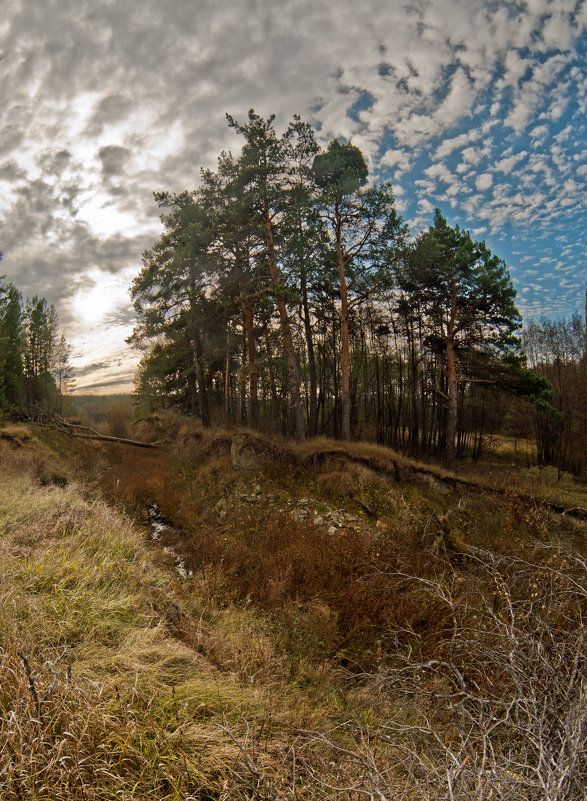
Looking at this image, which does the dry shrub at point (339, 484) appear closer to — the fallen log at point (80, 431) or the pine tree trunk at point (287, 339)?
the pine tree trunk at point (287, 339)

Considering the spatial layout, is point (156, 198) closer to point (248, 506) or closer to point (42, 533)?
point (248, 506)

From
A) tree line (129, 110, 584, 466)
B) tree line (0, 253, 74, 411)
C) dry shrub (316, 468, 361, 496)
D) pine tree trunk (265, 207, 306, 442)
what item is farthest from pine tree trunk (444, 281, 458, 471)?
tree line (0, 253, 74, 411)

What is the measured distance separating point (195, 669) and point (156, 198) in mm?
22912

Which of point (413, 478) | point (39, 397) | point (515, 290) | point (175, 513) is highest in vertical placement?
point (515, 290)

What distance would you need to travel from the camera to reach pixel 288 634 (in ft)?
18.5

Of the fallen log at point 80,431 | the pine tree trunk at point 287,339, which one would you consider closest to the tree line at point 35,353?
the fallen log at point 80,431

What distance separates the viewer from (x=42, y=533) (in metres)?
5.30

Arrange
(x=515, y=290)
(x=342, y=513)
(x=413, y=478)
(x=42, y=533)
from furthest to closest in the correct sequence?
(x=515, y=290), (x=413, y=478), (x=342, y=513), (x=42, y=533)

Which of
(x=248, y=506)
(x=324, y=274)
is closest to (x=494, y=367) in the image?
(x=324, y=274)

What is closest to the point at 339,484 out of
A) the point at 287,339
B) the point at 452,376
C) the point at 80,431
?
the point at 287,339

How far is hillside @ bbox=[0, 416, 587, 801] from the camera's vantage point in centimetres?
216

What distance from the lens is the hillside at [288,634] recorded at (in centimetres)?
216

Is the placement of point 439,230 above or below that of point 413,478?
above

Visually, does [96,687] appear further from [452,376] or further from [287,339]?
[452,376]
